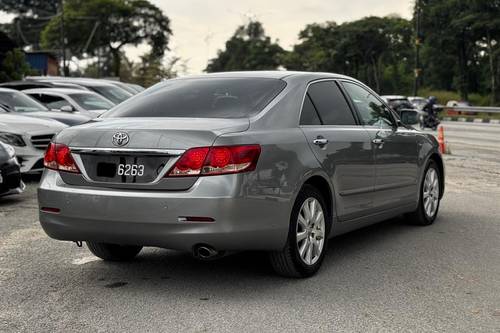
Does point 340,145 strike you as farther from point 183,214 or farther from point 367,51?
point 367,51

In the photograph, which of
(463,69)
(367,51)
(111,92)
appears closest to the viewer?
(111,92)

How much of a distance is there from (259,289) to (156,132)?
4.23 feet

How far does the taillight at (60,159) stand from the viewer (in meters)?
4.85

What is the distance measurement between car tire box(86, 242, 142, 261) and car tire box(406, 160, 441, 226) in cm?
304

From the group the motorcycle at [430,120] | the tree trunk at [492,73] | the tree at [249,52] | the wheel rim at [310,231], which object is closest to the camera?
the wheel rim at [310,231]

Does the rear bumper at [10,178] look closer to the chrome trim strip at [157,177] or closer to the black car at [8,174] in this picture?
the black car at [8,174]

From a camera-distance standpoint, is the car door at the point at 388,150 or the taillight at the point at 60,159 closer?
the taillight at the point at 60,159

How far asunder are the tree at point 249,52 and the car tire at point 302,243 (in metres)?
117

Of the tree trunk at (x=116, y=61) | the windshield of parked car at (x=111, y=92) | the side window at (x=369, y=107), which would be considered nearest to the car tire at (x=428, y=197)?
the side window at (x=369, y=107)

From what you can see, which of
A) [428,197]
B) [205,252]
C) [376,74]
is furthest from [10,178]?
[376,74]

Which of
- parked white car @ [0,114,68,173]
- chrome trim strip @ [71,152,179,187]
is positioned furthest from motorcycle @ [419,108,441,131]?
chrome trim strip @ [71,152,179,187]

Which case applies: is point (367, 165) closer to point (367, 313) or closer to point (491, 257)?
point (491, 257)

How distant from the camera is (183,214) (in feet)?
14.6

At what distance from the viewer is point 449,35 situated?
64125 mm
